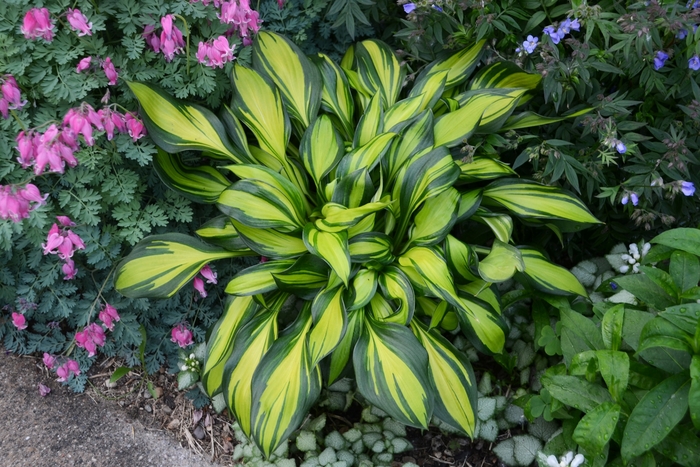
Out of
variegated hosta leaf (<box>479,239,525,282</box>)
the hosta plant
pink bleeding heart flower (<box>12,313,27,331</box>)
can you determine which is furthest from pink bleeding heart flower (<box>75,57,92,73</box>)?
variegated hosta leaf (<box>479,239,525,282</box>)

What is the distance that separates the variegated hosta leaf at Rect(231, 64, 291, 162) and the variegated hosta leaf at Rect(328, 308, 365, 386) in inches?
23.2

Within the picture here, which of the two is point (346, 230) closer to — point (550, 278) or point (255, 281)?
point (255, 281)

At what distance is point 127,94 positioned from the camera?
1784 mm

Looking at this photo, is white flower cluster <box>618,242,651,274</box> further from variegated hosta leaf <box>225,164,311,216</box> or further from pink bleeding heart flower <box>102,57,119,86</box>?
pink bleeding heart flower <box>102,57,119,86</box>

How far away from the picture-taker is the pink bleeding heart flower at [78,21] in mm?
1539

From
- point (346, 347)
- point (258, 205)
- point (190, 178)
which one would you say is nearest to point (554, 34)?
point (258, 205)

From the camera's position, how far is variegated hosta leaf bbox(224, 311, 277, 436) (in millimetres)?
1746

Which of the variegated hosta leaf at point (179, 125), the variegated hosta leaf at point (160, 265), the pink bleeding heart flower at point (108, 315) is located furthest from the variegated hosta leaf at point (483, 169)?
the pink bleeding heart flower at point (108, 315)

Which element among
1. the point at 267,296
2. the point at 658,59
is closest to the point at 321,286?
the point at 267,296

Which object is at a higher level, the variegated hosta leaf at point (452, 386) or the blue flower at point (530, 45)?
the blue flower at point (530, 45)

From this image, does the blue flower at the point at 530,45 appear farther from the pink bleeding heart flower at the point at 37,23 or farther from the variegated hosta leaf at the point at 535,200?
the pink bleeding heart flower at the point at 37,23

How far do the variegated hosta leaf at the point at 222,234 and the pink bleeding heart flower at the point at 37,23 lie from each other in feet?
2.29

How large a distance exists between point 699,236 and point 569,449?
2.15 ft

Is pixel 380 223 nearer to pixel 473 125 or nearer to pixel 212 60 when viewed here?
pixel 473 125
